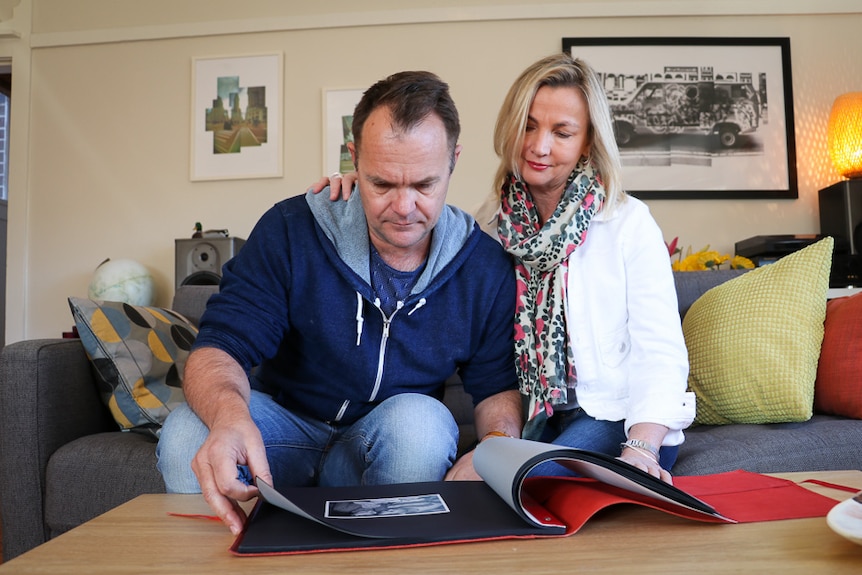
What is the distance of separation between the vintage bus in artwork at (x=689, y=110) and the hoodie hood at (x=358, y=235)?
2653 mm

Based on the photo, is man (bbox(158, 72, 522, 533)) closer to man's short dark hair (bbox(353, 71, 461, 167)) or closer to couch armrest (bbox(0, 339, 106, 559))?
man's short dark hair (bbox(353, 71, 461, 167))

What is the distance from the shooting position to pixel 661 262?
4.65 feet

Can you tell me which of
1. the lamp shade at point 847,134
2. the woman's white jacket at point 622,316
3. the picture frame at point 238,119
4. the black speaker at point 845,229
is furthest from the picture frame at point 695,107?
the woman's white jacket at point 622,316

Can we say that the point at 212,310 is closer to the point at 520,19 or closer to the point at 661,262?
the point at 661,262

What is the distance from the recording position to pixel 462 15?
155 inches

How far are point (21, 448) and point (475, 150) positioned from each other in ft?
8.95

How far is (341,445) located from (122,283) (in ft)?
8.85

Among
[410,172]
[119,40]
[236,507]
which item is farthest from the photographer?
[119,40]

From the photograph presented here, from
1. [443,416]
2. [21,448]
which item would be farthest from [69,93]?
[443,416]

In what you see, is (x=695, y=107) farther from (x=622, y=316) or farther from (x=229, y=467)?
(x=229, y=467)

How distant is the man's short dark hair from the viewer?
126 centimetres

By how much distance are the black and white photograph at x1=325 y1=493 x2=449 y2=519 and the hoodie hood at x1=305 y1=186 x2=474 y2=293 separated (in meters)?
0.58

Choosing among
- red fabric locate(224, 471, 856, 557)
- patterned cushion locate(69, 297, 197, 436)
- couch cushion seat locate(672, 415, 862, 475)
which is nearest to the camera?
red fabric locate(224, 471, 856, 557)

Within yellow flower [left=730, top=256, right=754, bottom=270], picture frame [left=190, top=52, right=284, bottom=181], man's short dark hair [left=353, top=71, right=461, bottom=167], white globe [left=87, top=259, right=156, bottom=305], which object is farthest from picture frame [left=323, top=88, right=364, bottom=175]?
man's short dark hair [left=353, top=71, right=461, bottom=167]
